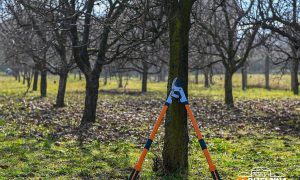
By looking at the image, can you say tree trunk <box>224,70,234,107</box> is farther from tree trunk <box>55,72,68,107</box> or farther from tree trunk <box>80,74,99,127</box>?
tree trunk <box>80,74,99,127</box>

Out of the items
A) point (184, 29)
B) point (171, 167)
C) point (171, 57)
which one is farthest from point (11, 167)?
point (184, 29)

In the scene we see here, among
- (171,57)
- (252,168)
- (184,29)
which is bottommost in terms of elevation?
(252,168)

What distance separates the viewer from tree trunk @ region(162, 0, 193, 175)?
299 inches

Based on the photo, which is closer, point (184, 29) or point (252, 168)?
point (184, 29)

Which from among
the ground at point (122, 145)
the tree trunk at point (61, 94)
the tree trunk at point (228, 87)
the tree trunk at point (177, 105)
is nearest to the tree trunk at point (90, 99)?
the ground at point (122, 145)

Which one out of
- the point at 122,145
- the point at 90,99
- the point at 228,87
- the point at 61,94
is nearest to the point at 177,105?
the point at 122,145

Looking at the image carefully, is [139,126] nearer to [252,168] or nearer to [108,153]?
[108,153]

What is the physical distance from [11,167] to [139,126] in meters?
6.71

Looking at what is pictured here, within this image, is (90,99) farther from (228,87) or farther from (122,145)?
(228,87)

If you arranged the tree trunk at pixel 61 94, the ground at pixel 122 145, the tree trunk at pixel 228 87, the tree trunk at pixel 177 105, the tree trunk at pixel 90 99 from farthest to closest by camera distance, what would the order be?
the tree trunk at pixel 228 87
the tree trunk at pixel 61 94
the tree trunk at pixel 90 99
the ground at pixel 122 145
the tree trunk at pixel 177 105

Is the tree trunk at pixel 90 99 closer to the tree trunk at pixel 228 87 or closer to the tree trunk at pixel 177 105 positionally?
the tree trunk at pixel 177 105

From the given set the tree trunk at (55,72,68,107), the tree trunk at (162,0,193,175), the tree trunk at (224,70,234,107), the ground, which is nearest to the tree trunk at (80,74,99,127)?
the ground

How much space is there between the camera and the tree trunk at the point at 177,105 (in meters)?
7.59

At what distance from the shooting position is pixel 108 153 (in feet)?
31.7
